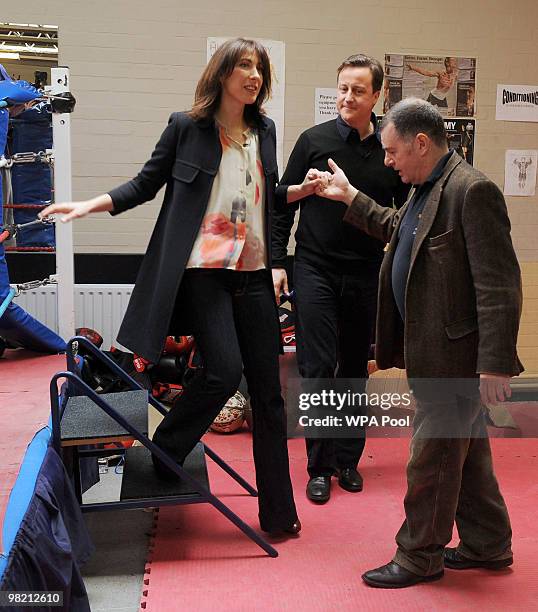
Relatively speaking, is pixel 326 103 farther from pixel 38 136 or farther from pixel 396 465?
pixel 396 465

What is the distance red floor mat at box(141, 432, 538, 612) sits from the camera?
2143 millimetres

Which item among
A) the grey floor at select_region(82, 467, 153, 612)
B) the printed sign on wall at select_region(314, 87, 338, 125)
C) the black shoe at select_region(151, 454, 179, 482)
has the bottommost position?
the grey floor at select_region(82, 467, 153, 612)

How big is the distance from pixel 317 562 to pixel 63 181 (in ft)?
7.62

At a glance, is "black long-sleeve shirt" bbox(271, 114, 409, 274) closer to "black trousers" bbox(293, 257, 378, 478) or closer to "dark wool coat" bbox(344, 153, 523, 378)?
"black trousers" bbox(293, 257, 378, 478)

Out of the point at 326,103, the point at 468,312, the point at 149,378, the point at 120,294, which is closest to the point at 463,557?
the point at 468,312

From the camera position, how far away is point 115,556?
8.06 feet

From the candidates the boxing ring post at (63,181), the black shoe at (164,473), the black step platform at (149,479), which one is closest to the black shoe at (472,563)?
the black step platform at (149,479)

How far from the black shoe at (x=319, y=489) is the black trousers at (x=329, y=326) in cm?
3

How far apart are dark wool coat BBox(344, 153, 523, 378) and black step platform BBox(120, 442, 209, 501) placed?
0.90 metres

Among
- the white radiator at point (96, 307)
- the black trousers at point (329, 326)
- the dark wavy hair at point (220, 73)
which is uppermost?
the dark wavy hair at point (220, 73)

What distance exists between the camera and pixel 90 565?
7.85ft

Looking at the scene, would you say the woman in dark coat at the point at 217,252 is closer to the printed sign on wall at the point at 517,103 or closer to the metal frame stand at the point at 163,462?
the metal frame stand at the point at 163,462

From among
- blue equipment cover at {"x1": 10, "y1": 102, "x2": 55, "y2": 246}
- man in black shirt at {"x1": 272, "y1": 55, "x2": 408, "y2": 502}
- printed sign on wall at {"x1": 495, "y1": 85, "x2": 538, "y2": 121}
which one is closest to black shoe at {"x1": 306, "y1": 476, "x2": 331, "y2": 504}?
man in black shirt at {"x1": 272, "y1": 55, "x2": 408, "y2": 502}

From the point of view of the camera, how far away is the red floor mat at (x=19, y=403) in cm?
245
